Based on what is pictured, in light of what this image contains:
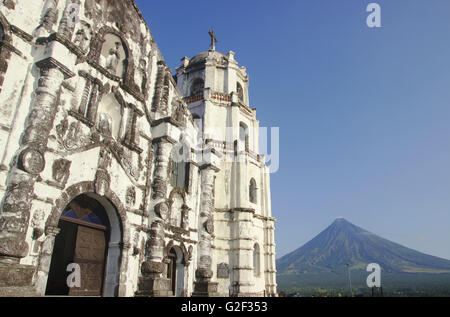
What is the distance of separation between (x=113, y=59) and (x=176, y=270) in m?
9.54

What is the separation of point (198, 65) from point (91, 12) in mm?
14327

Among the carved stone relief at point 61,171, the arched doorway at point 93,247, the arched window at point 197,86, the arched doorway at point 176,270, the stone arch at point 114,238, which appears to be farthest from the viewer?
the arched window at point 197,86

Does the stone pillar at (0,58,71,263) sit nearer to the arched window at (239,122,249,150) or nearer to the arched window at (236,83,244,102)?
the arched window at (239,122,249,150)

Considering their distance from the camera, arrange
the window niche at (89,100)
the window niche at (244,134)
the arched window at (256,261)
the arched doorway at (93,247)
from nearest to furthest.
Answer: the arched doorway at (93,247) < the window niche at (89,100) < the arched window at (256,261) < the window niche at (244,134)

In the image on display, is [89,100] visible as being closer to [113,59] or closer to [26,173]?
[113,59]

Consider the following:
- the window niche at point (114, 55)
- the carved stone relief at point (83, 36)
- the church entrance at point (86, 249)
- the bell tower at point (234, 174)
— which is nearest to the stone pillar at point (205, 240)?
the bell tower at point (234, 174)

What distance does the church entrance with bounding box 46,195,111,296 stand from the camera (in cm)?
938

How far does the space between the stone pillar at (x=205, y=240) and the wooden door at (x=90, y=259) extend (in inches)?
215

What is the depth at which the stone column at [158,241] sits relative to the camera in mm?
10790

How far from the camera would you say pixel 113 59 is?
11617mm

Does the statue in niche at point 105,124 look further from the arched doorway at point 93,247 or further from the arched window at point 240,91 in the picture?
the arched window at point 240,91

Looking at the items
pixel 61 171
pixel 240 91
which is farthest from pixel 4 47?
pixel 240 91

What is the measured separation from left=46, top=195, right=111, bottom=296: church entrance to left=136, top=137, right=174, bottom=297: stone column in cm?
149
